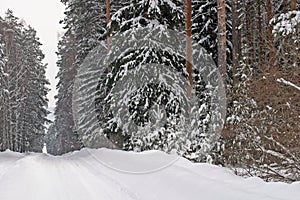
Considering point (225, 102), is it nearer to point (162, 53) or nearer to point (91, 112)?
point (162, 53)

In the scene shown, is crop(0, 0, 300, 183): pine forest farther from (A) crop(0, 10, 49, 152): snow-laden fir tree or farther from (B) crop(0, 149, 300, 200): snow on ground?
(A) crop(0, 10, 49, 152): snow-laden fir tree

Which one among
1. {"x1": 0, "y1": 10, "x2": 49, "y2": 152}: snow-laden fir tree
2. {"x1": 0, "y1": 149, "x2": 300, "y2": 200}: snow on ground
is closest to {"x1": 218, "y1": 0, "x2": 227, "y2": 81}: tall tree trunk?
{"x1": 0, "y1": 149, "x2": 300, "y2": 200}: snow on ground

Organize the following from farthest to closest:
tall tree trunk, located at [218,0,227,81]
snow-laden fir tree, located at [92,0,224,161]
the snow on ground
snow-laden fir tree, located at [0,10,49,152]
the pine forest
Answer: snow-laden fir tree, located at [0,10,49,152]
snow-laden fir tree, located at [92,0,224,161]
tall tree trunk, located at [218,0,227,81]
the pine forest
the snow on ground

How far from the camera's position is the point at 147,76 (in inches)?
552

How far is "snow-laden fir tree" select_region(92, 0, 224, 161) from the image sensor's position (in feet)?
43.4

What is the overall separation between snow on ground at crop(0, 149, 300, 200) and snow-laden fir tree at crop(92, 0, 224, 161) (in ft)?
8.24

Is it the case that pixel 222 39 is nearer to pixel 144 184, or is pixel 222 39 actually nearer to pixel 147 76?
pixel 147 76

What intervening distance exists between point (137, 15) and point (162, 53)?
1.85 metres

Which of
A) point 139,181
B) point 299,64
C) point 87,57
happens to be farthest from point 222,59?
point 87,57

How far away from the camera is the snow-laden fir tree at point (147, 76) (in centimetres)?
1323

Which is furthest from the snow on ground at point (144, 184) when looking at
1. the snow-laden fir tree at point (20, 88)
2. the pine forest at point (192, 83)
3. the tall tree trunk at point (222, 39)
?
the snow-laden fir tree at point (20, 88)

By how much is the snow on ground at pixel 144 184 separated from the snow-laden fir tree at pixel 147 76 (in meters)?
2.51

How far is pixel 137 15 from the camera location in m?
14.7

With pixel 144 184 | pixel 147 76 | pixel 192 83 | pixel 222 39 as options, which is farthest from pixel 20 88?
pixel 144 184
